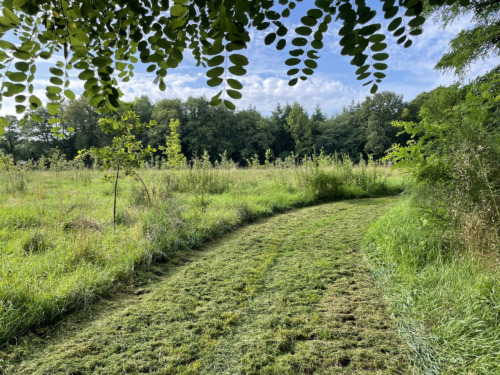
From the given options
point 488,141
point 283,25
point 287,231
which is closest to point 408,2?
point 283,25

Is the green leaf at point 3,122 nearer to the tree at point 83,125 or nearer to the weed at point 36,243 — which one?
the weed at point 36,243

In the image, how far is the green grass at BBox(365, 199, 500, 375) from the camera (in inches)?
70.4

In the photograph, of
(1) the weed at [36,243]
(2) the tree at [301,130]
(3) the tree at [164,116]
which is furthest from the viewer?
(2) the tree at [301,130]

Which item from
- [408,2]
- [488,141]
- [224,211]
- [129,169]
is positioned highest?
[408,2]

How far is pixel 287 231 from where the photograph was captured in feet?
17.5

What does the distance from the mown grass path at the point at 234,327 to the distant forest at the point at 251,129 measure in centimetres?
3149

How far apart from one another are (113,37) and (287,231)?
14.9ft

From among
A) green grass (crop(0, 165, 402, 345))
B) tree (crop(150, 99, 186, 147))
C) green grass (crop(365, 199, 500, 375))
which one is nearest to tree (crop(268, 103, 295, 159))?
tree (crop(150, 99, 186, 147))

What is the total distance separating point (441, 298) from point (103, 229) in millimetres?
4669

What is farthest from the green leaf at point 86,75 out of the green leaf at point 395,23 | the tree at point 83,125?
the tree at point 83,125

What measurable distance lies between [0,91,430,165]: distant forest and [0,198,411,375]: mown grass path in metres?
31.5

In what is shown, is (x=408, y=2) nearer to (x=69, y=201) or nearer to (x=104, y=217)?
(x=104, y=217)

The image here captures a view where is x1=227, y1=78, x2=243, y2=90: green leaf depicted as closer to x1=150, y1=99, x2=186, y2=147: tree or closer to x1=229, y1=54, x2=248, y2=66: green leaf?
x1=229, y1=54, x2=248, y2=66: green leaf

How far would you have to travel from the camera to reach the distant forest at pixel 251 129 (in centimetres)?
3366
